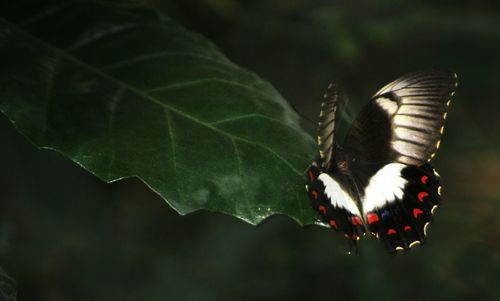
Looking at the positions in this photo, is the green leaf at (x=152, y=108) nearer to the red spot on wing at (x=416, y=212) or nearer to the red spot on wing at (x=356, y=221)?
the red spot on wing at (x=356, y=221)

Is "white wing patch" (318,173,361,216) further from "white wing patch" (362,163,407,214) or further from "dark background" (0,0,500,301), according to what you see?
"dark background" (0,0,500,301)

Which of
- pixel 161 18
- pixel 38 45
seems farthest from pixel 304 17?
pixel 38 45

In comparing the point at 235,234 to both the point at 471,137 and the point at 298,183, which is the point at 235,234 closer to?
the point at 471,137

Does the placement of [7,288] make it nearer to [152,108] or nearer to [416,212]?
[152,108]

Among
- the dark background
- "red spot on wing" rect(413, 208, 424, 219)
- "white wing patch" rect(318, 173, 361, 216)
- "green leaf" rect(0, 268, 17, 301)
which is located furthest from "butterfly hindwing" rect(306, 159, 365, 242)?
the dark background

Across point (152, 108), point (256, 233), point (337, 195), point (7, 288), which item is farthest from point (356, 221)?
point (256, 233)

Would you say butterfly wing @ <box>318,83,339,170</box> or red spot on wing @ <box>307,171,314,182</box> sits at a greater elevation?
butterfly wing @ <box>318,83,339,170</box>

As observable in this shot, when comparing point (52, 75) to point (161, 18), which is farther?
point (161, 18)
